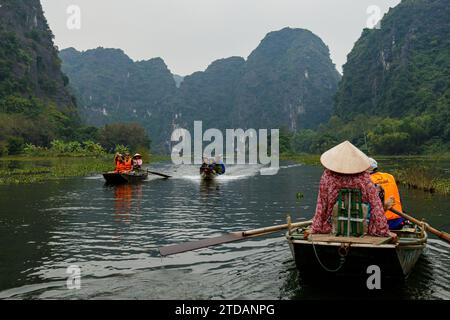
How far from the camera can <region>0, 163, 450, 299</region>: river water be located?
231 inches

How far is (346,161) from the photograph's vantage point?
5.98m

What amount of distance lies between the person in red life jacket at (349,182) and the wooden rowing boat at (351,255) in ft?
0.84

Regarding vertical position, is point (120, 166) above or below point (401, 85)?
below

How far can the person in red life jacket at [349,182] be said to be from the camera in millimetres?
5943

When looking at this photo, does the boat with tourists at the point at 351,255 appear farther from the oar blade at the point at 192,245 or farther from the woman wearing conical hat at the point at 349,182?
the oar blade at the point at 192,245

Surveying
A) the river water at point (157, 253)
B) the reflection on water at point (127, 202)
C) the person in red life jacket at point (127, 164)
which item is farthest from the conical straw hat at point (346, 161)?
the person in red life jacket at point (127, 164)

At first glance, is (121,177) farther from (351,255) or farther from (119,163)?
(351,255)

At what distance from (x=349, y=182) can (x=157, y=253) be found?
3.58 metres

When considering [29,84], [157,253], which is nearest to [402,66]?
[29,84]

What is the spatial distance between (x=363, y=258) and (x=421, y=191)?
13.3 metres

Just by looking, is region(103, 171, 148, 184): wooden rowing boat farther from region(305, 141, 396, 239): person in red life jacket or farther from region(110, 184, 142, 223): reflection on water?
region(305, 141, 396, 239): person in red life jacket

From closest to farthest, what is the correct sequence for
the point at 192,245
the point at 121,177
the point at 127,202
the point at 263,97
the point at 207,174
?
the point at 192,245, the point at 127,202, the point at 121,177, the point at 207,174, the point at 263,97

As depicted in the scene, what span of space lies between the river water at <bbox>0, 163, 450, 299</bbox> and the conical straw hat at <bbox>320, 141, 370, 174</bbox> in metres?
1.54
